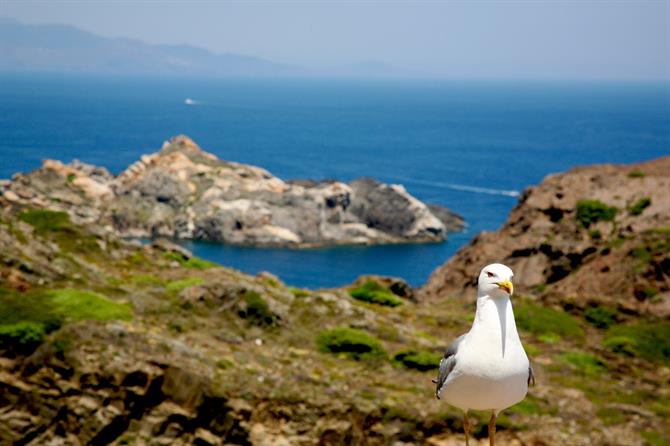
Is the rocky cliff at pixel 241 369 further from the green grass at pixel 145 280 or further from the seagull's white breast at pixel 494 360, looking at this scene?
the seagull's white breast at pixel 494 360

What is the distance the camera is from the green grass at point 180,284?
22656 mm

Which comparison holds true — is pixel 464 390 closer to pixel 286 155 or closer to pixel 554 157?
pixel 286 155

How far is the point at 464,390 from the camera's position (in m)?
7.52

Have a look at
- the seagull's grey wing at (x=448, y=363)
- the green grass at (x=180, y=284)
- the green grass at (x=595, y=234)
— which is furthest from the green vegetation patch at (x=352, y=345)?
the green grass at (x=595, y=234)

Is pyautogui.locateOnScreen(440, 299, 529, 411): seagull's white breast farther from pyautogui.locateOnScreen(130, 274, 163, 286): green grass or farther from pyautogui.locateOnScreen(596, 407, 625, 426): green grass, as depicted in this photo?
pyautogui.locateOnScreen(130, 274, 163, 286): green grass

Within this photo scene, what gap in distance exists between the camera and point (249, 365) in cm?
→ 1959

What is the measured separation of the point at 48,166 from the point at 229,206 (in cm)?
2817

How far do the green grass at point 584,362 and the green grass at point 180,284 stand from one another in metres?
11.0

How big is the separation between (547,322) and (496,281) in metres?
19.4

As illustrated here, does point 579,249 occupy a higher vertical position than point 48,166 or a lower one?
higher

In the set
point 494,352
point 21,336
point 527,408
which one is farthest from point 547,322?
point 494,352

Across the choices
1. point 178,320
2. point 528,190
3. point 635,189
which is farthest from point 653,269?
point 178,320

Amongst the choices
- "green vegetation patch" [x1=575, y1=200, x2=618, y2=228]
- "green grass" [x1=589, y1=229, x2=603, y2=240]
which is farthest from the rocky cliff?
"green vegetation patch" [x1=575, y1=200, x2=618, y2=228]

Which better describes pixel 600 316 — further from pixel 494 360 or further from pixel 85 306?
pixel 494 360
